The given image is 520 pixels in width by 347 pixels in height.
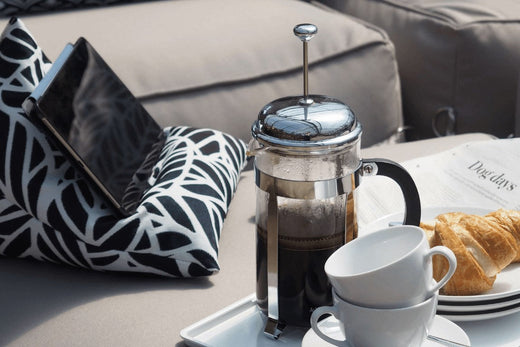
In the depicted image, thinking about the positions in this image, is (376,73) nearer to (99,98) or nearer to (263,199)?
(99,98)

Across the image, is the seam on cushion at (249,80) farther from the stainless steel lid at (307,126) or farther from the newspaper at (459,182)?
the stainless steel lid at (307,126)

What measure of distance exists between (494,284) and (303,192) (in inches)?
8.1

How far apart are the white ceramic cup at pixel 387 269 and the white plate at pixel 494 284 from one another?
80 millimetres

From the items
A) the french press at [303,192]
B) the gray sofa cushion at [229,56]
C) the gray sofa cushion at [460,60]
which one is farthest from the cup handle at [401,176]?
the gray sofa cushion at [460,60]

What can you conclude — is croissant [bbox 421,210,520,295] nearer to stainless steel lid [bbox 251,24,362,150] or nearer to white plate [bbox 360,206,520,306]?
white plate [bbox 360,206,520,306]

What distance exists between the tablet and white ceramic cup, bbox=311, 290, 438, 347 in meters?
0.29

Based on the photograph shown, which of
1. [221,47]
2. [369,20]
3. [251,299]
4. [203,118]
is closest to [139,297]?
[251,299]

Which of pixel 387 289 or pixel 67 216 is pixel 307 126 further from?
pixel 67 216

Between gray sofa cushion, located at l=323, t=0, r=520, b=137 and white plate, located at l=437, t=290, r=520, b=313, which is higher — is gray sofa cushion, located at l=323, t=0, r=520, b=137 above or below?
below

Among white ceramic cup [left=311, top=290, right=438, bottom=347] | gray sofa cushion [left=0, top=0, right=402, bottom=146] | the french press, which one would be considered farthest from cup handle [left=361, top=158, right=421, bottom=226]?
gray sofa cushion [left=0, top=0, right=402, bottom=146]

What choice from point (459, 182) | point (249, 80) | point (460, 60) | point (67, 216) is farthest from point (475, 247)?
point (460, 60)

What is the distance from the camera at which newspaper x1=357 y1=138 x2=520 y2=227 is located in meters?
0.83

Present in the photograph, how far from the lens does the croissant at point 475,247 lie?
23.5 inches

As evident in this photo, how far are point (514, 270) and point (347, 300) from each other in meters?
0.22
